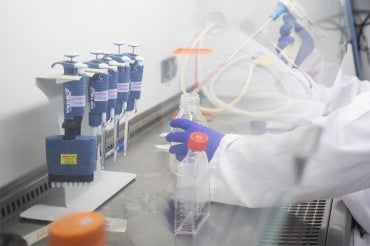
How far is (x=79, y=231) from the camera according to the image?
1.36ft

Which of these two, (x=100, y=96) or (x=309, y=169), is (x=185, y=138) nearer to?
(x=100, y=96)

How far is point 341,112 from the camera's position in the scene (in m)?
0.97

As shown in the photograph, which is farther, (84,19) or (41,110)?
(84,19)

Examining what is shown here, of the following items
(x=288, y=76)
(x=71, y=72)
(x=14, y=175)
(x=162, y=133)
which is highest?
(x=71, y=72)

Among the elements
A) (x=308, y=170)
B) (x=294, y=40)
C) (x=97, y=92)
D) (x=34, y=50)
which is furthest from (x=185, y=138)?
(x=294, y=40)

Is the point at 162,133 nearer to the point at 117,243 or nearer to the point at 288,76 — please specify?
the point at 288,76

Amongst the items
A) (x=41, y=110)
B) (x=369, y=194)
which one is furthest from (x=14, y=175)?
(x=369, y=194)

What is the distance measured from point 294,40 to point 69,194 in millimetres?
1293

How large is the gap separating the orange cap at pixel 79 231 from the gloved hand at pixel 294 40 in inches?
59.6

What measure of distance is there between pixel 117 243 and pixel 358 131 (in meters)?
0.57

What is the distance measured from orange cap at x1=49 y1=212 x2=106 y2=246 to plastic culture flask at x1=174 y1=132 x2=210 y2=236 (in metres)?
Result: 0.50

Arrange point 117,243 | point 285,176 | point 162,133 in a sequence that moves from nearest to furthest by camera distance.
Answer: point 285,176, point 117,243, point 162,133

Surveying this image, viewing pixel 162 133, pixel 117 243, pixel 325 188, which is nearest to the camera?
pixel 117 243

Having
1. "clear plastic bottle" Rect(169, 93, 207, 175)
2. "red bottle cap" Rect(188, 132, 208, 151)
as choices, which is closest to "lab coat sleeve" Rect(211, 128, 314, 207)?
"red bottle cap" Rect(188, 132, 208, 151)
